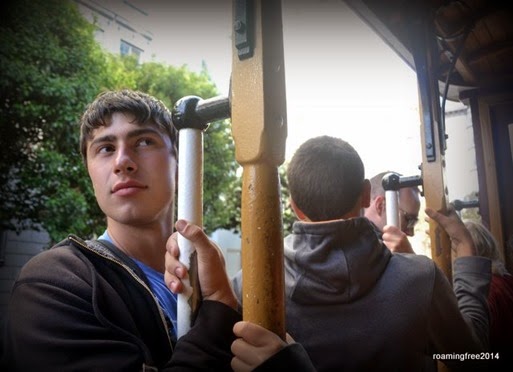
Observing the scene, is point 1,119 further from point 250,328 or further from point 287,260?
point 250,328

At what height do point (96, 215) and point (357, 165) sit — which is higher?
point (96, 215)

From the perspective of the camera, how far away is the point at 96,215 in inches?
150

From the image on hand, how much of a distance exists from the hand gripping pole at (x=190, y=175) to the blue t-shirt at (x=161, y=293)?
0.37ft

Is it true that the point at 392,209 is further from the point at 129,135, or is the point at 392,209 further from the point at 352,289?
the point at 129,135

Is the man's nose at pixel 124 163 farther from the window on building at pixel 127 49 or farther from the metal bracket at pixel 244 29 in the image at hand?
the window on building at pixel 127 49

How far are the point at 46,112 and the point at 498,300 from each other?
125 inches

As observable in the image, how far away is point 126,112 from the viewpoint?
2.12 feet

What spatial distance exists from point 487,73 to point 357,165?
70cm

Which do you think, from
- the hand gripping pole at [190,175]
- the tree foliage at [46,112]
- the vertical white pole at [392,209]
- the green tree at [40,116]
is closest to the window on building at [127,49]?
the tree foliage at [46,112]

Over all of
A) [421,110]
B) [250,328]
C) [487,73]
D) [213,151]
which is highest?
[213,151]

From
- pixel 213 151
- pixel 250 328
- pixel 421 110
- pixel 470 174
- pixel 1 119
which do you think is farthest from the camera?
pixel 213 151

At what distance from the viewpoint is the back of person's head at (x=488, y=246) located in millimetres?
1010

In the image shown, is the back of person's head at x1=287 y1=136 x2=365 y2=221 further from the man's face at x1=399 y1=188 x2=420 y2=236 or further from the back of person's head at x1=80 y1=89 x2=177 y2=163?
the man's face at x1=399 y1=188 x2=420 y2=236

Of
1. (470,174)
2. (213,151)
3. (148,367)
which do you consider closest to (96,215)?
(213,151)
